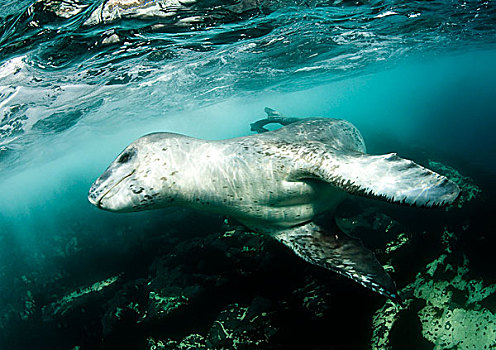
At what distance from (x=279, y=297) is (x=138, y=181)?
2.67m

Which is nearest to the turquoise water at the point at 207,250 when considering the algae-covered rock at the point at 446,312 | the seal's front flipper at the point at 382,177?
the algae-covered rock at the point at 446,312

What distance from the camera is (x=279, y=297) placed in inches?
151

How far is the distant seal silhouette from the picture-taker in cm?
243

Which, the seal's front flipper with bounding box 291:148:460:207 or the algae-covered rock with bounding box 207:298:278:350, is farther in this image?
the algae-covered rock with bounding box 207:298:278:350

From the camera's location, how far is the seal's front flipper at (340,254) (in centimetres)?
238

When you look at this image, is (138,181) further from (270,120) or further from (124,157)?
(270,120)

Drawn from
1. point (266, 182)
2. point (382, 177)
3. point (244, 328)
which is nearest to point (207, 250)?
point (244, 328)

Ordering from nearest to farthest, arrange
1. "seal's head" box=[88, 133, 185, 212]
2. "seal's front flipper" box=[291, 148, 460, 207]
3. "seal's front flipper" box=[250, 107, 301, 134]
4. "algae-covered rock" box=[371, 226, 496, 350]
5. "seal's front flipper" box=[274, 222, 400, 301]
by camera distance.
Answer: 1. "seal's front flipper" box=[291, 148, 460, 207]
2. "seal's front flipper" box=[274, 222, 400, 301]
3. "seal's head" box=[88, 133, 185, 212]
4. "algae-covered rock" box=[371, 226, 496, 350]
5. "seal's front flipper" box=[250, 107, 301, 134]

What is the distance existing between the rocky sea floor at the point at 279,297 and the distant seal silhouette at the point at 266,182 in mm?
641

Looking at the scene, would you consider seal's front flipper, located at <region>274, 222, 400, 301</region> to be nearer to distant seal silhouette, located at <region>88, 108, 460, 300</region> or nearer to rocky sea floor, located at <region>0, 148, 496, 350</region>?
distant seal silhouette, located at <region>88, 108, 460, 300</region>

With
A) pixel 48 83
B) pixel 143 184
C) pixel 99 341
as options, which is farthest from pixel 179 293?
pixel 48 83

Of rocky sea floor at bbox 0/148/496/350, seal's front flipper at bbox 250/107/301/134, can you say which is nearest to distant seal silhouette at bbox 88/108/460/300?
rocky sea floor at bbox 0/148/496/350

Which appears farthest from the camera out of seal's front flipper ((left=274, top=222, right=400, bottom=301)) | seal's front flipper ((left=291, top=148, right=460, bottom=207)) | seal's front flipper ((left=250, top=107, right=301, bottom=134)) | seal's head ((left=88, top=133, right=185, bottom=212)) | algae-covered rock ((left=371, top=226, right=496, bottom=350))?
seal's front flipper ((left=250, top=107, right=301, bottom=134))

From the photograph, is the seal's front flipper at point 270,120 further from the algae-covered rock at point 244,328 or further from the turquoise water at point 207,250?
the algae-covered rock at point 244,328
